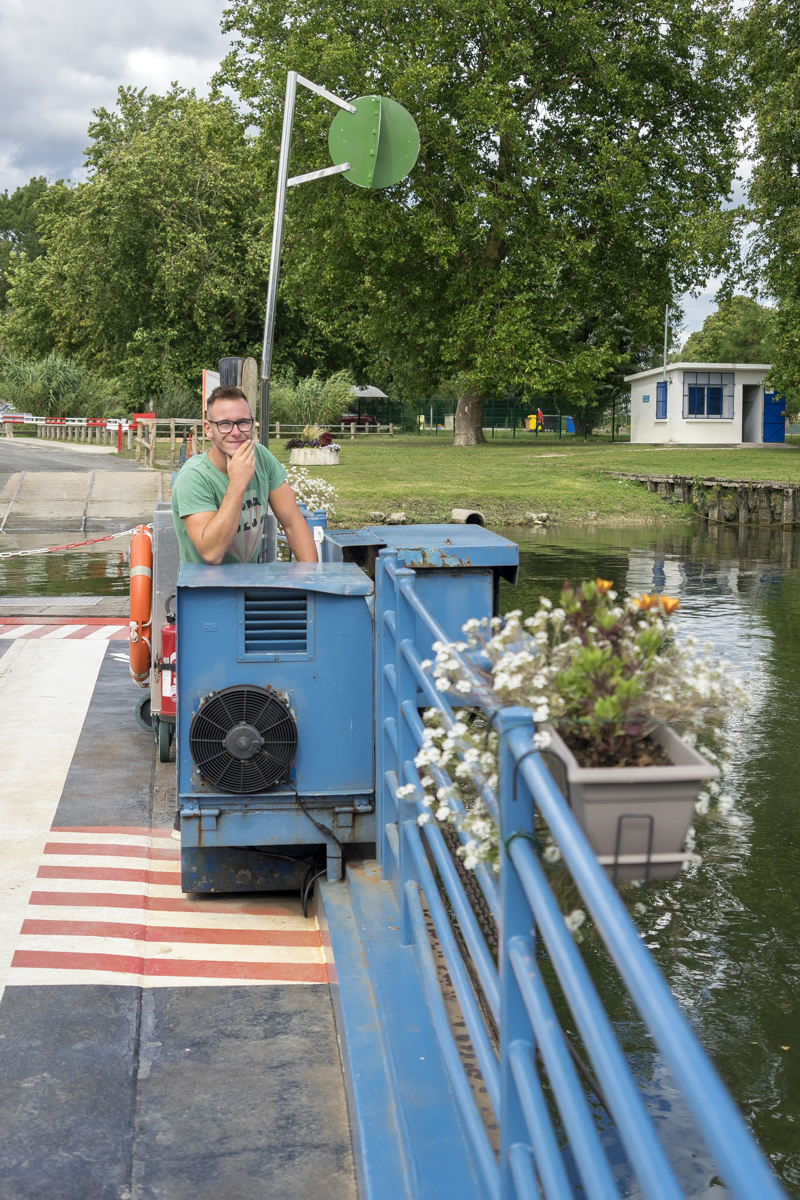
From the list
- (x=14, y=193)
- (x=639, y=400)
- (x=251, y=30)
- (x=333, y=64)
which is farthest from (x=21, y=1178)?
(x=14, y=193)

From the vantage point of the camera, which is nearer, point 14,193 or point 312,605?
point 312,605

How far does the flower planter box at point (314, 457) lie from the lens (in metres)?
34.6

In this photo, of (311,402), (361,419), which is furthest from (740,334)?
(311,402)

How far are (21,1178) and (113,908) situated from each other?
1769mm

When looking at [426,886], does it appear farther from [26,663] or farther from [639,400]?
[639,400]

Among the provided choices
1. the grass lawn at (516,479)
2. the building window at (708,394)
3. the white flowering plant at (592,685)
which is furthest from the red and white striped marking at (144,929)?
the building window at (708,394)

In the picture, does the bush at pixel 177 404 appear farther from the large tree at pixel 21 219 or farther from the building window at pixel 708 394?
the large tree at pixel 21 219

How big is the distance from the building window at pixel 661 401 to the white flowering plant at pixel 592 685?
164 feet

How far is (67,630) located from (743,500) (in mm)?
22018

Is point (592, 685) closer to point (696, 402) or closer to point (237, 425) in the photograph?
point (237, 425)

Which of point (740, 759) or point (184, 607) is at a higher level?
point (184, 607)

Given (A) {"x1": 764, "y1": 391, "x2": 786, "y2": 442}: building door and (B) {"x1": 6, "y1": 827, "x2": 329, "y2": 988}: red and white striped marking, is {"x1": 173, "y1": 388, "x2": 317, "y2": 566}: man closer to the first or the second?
(B) {"x1": 6, "y1": 827, "x2": 329, "y2": 988}: red and white striped marking

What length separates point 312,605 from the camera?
4426mm

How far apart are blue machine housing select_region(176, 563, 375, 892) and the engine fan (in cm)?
5
